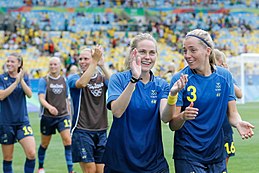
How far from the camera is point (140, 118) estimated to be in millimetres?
6133

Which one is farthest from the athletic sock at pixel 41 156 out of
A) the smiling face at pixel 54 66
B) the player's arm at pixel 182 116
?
the player's arm at pixel 182 116

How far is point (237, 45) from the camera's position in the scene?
47094 mm

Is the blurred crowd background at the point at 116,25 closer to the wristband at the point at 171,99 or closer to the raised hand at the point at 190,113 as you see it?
the wristband at the point at 171,99

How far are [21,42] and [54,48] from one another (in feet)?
7.18

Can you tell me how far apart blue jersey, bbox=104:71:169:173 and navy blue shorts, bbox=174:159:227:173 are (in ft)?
0.55

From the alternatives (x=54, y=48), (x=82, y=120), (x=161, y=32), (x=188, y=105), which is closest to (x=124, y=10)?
(x=161, y=32)

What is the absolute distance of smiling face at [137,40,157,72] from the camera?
6074 millimetres

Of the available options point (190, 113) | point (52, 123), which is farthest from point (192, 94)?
point (52, 123)

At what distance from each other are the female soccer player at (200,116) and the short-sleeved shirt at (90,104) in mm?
3114

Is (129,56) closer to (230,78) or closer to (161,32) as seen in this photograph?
(230,78)

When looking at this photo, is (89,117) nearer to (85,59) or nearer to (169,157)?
(85,59)

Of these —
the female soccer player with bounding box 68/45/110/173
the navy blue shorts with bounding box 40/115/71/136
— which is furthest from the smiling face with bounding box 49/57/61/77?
the female soccer player with bounding box 68/45/110/173

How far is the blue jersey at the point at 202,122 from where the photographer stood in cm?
620

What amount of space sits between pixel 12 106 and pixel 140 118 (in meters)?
5.07
